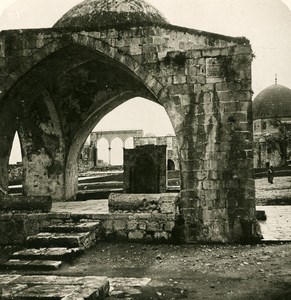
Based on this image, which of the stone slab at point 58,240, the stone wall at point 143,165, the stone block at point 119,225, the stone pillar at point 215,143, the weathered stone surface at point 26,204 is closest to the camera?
the stone slab at point 58,240

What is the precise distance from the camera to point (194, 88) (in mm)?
7918

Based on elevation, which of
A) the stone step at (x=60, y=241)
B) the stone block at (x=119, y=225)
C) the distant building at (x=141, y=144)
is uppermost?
the distant building at (x=141, y=144)

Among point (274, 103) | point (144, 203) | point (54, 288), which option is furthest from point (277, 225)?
point (274, 103)

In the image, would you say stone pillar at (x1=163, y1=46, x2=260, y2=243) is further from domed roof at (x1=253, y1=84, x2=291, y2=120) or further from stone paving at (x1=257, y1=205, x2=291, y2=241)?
domed roof at (x1=253, y1=84, x2=291, y2=120)

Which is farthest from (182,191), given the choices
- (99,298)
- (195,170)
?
(99,298)

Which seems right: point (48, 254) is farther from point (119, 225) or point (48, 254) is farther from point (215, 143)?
point (215, 143)

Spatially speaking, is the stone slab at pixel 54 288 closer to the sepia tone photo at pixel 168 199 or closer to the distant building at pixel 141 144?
the sepia tone photo at pixel 168 199

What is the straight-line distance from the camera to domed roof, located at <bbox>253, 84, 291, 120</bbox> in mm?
45656

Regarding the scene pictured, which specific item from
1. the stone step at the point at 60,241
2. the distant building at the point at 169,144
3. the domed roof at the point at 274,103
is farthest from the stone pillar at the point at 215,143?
the domed roof at the point at 274,103

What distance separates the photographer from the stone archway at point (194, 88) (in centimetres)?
771

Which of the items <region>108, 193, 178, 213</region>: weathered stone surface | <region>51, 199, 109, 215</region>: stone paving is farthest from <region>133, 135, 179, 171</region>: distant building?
<region>108, 193, 178, 213</region>: weathered stone surface

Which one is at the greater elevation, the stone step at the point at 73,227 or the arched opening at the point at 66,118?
the arched opening at the point at 66,118

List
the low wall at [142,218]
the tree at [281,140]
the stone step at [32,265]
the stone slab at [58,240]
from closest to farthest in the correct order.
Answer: the stone step at [32,265]
the stone slab at [58,240]
the low wall at [142,218]
the tree at [281,140]

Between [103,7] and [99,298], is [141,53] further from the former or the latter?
[99,298]
